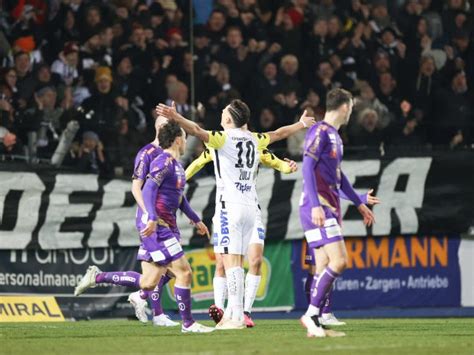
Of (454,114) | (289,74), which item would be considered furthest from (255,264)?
(454,114)

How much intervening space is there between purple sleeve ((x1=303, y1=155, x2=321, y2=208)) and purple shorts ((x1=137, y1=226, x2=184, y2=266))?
2.78 m

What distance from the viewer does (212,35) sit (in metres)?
21.2

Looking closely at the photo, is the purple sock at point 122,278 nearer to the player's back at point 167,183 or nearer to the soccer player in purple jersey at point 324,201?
the player's back at point 167,183

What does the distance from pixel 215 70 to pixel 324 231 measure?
29.4 feet

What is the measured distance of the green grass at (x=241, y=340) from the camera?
1059 cm

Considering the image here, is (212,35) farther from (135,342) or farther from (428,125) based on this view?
(135,342)

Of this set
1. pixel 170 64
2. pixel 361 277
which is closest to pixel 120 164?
pixel 170 64

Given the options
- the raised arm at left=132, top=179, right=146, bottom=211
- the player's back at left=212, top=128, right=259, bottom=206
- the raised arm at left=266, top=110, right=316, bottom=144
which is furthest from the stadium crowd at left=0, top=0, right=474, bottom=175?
the player's back at left=212, top=128, right=259, bottom=206

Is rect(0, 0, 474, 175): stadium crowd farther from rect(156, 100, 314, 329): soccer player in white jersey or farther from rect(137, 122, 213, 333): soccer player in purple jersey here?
rect(156, 100, 314, 329): soccer player in white jersey

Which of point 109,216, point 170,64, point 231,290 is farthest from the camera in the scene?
point 170,64

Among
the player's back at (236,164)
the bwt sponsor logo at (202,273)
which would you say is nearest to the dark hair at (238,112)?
the player's back at (236,164)

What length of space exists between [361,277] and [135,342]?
780 centimetres

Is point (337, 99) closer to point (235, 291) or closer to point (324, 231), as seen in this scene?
point (324, 231)

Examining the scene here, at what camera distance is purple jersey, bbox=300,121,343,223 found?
38.4 ft
